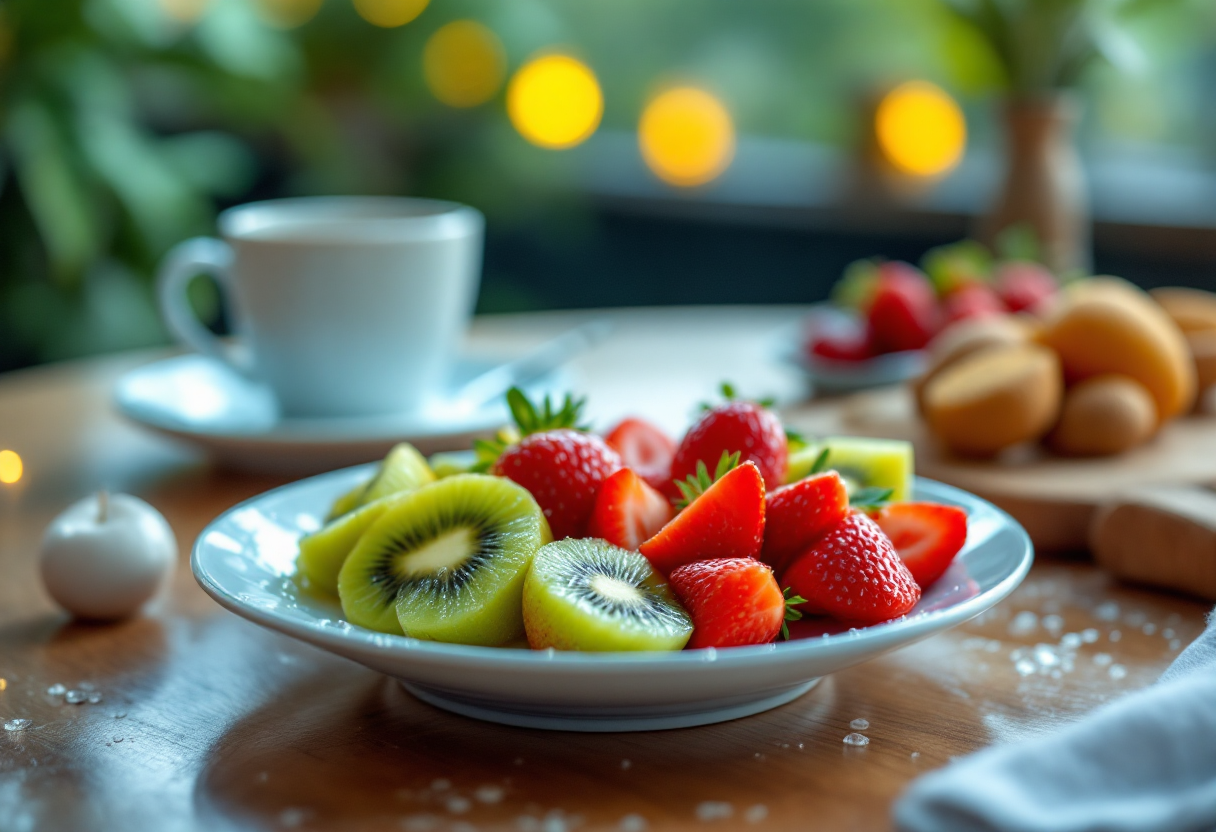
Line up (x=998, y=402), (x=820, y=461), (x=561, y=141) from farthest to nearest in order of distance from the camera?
1. (x=561, y=141)
2. (x=998, y=402)
3. (x=820, y=461)

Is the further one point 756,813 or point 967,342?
point 967,342

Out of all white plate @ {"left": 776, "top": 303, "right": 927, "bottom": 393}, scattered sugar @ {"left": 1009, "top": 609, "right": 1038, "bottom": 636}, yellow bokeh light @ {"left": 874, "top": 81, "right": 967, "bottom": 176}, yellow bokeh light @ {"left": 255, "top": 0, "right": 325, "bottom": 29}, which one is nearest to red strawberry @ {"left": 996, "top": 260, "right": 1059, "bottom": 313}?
white plate @ {"left": 776, "top": 303, "right": 927, "bottom": 393}

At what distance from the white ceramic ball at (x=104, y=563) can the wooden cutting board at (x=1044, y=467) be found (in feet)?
1.99

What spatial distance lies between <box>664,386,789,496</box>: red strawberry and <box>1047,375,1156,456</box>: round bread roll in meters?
0.43

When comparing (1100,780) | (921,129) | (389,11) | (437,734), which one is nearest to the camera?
(1100,780)

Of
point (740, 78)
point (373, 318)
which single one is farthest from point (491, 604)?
point (740, 78)

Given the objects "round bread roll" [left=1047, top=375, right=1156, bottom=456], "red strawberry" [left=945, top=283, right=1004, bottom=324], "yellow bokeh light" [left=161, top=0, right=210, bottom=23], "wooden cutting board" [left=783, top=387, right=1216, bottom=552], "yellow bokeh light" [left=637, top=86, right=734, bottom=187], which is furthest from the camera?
"yellow bokeh light" [left=637, top=86, right=734, bottom=187]

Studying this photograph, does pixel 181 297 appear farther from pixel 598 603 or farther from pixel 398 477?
pixel 598 603

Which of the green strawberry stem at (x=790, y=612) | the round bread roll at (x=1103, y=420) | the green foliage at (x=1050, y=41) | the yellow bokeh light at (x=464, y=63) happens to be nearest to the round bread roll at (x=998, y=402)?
the round bread roll at (x=1103, y=420)

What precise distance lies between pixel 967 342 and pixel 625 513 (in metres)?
0.59

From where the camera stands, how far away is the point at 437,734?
0.63 meters

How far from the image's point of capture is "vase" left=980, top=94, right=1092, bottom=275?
165cm

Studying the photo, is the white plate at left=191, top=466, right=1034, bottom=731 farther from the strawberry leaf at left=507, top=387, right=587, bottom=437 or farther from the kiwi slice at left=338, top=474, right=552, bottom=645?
the strawberry leaf at left=507, top=387, right=587, bottom=437

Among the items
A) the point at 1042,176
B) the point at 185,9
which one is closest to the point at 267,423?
the point at 1042,176
